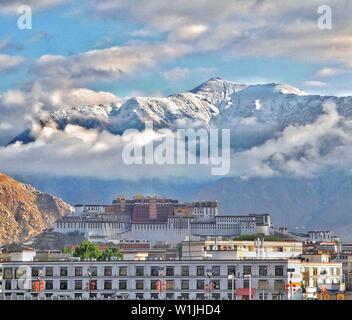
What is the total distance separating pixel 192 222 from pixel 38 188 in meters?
40.7

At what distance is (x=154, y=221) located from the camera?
360ft

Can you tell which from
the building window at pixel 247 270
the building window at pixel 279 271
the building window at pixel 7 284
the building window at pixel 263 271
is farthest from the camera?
→ the building window at pixel 7 284

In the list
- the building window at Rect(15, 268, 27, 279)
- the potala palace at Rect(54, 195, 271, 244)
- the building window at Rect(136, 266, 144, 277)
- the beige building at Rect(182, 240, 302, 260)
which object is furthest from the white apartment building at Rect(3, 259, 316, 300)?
the potala palace at Rect(54, 195, 271, 244)

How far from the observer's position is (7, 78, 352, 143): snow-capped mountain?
385 feet

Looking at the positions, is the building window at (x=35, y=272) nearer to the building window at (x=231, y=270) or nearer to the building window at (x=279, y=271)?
the building window at (x=231, y=270)

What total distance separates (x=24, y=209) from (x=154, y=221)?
80.8ft

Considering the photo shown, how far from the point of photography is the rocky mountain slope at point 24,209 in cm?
12356

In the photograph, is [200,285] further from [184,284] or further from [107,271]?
[107,271]

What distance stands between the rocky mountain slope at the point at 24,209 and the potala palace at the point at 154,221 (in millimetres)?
9583

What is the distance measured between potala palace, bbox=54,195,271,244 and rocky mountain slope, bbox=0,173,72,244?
31.4 feet

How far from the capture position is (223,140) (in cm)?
11712

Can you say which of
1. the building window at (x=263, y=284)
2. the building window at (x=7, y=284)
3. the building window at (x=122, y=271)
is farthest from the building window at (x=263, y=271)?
the building window at (x=7, y=284)

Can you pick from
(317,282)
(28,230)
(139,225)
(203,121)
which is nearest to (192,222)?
(139,225)
